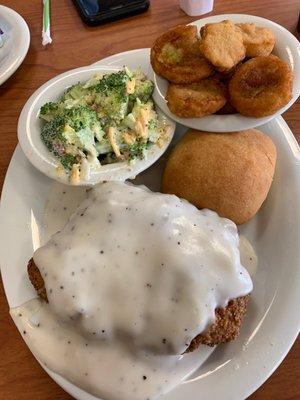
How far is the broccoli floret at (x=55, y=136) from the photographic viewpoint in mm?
1143

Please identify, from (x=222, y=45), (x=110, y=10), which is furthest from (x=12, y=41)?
(x=222, y=45)

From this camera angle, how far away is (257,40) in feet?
3.92

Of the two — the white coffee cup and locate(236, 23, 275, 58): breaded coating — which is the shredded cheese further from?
the white coffee cup

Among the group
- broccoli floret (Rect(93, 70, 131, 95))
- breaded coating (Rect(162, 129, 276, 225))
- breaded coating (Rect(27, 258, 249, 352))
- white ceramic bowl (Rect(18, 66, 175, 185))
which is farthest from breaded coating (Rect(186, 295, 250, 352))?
broccoli floret (Rect(93, 70, 131, 95))

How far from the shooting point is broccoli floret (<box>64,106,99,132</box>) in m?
1.14

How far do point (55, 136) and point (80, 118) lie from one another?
78 millimetres

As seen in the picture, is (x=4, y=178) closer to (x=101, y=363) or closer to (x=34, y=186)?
(x=34, y=186)

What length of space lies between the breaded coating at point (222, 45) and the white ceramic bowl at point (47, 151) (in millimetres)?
193

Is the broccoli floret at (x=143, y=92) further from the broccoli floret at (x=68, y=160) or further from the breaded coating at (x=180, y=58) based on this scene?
the broccoli floret at (x=68, y=160)

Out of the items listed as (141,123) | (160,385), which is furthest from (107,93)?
(160,385)

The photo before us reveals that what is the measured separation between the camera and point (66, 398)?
1013 millimetres

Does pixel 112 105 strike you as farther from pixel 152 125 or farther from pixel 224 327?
pixel 224 327

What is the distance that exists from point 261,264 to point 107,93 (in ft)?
1.93

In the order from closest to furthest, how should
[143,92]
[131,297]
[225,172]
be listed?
[131,297] → [225,172] → [143,92]
